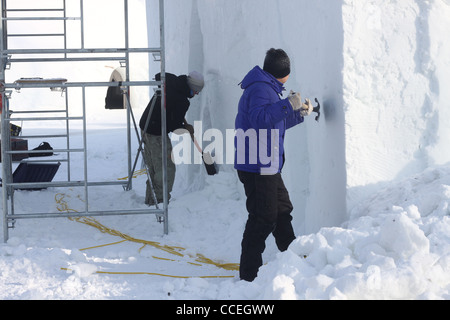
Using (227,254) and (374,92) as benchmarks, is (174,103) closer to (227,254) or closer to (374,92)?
(227,254)

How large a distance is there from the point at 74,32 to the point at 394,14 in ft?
71.6

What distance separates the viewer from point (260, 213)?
13.1 ft

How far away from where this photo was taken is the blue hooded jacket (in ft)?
12.8

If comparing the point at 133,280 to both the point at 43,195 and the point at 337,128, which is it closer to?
the point at 337,128

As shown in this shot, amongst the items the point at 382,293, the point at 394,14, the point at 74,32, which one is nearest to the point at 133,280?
the point at 382,293

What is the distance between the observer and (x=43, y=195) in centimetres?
743

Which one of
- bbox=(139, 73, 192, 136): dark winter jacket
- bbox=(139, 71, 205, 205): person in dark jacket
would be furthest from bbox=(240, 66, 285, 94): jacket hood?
bbox=(139, 73, 192, 136): dark winter jacket

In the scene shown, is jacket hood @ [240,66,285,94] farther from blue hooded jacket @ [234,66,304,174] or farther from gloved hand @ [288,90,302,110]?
gloved hand @ [288,90,302,110]

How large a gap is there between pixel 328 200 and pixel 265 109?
979mm

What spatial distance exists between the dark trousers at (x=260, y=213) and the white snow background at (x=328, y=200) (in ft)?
0.90

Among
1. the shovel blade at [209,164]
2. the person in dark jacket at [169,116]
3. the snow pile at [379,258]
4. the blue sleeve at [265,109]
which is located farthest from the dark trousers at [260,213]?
the shovel blade at [209,164]

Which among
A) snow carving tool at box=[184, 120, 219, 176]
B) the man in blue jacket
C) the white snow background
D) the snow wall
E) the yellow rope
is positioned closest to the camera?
A: the white snow background

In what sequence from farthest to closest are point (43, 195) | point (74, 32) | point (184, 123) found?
point (74, 32) → point (43, 195) → point (184, 123)

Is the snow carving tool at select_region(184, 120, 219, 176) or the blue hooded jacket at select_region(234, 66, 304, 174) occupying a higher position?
the blue hooded jacket at select_region(234, 66, 304, 174)
